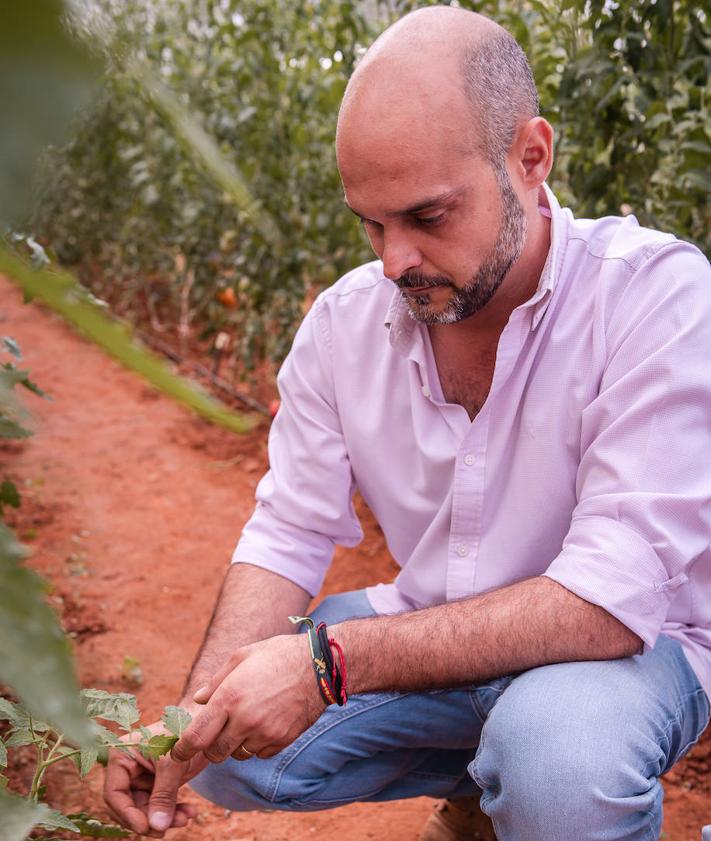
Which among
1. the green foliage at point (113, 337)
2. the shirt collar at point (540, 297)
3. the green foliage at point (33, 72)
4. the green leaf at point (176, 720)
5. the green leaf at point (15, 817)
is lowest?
the green leaf at point (176, 720)

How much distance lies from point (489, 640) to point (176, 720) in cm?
46

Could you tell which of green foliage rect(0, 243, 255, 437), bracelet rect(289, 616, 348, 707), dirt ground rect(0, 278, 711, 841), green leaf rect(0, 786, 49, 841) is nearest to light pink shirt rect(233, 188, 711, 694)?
bracelet rect(289, 616, 348, 707)

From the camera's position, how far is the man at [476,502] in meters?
1.47

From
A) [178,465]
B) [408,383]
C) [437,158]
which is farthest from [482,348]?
[178,465]

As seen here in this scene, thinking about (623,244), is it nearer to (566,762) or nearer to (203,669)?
(566,762)

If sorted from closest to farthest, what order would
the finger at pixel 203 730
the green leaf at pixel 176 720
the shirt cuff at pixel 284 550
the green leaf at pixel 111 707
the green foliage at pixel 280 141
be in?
the green leaf at pixel 111 707
the green leaf at pixel 176 720
the finger at pixel 203 730
the shirt cuff at pixel 284 550
the green foliage at pixel 280 141

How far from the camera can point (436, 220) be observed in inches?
62.5

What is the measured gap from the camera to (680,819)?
7.13 ft

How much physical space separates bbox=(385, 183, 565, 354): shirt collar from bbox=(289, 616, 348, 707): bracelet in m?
0.56

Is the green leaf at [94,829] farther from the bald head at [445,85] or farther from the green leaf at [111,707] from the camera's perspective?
the bald head at [445,85]

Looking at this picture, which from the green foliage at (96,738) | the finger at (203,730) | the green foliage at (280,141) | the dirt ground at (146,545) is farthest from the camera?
the green foliage at (280,141)

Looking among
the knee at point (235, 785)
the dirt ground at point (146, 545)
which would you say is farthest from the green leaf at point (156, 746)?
the dirt ground at point (146, 545)

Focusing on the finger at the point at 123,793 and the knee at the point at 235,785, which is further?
the knee at the point at 235,785

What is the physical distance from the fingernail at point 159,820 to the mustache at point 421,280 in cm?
91
